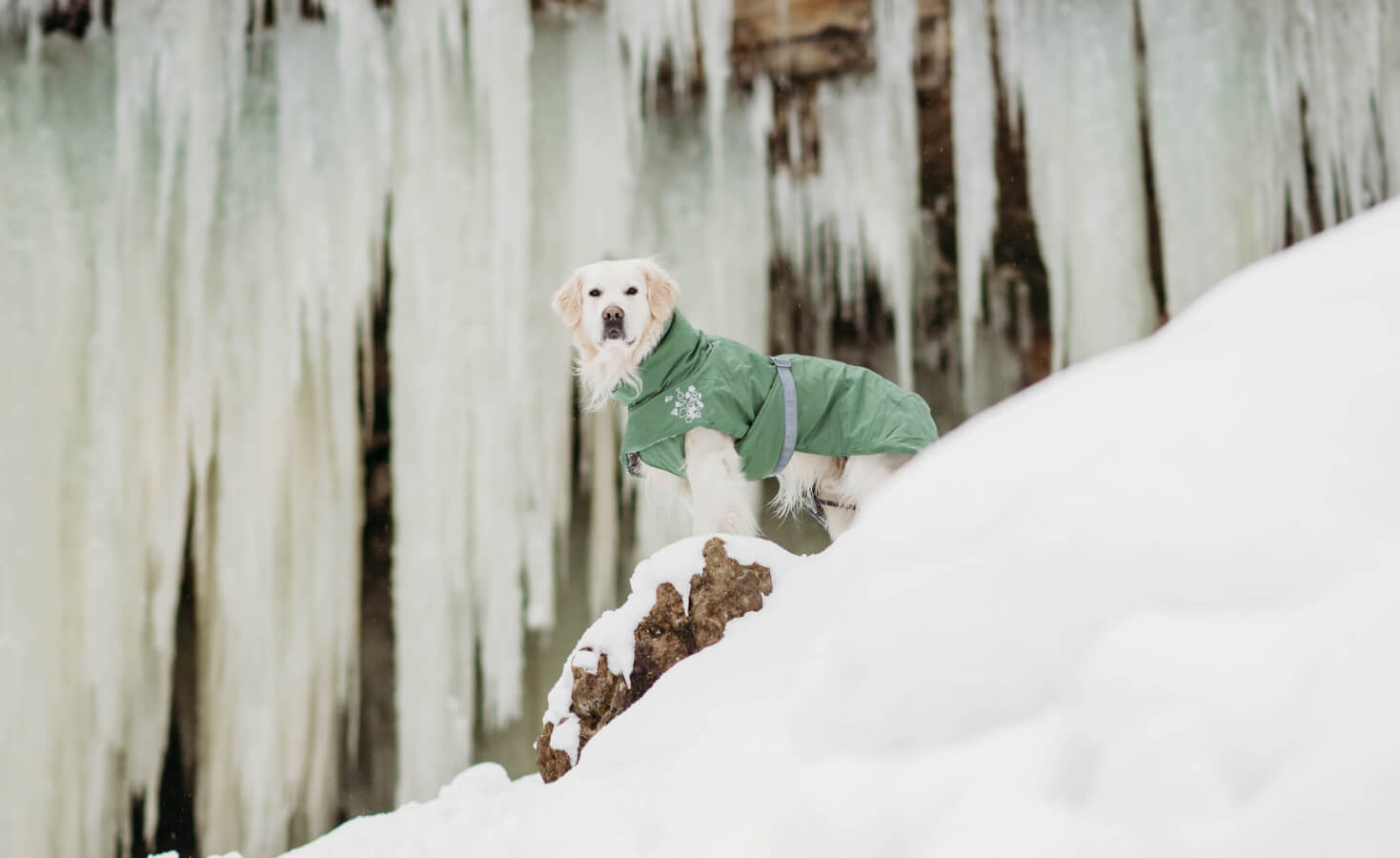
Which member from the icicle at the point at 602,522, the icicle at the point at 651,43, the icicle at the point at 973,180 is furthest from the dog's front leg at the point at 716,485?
the icicle at the point at 651,43

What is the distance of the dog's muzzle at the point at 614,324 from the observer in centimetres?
219

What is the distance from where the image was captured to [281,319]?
4.02 m

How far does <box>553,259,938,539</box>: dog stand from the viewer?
6.96 ft

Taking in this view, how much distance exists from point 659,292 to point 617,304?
0.12 m

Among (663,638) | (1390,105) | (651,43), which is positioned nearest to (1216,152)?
(1390,105)

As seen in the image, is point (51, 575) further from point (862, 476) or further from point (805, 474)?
point (862, 476)

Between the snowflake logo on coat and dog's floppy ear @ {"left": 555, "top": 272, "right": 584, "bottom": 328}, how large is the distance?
403 millimetres

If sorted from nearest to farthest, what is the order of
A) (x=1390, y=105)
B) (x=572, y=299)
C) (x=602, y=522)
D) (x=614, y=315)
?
(x=614, y=315), (x=572, y=299), (x=1390, y=105), (x=602, y=522)

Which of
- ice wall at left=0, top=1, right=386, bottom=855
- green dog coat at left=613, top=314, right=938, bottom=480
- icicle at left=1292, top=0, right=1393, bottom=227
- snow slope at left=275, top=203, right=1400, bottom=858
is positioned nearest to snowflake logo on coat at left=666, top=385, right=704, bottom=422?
green dog coat at left=613, top=314, right=938, bottom=480

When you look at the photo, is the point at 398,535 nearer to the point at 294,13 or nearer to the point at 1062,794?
the point at 294,13

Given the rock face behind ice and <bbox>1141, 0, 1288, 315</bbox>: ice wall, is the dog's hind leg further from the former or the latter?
<bbox>1141, 0, 1288, 315</bbox>: ice wall

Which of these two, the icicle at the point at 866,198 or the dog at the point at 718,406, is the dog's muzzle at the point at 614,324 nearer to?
the dog at the point at 718,406

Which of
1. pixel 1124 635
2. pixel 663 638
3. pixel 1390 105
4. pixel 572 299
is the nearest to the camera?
pixel 1124 635

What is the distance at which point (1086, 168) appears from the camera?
3766 mm
